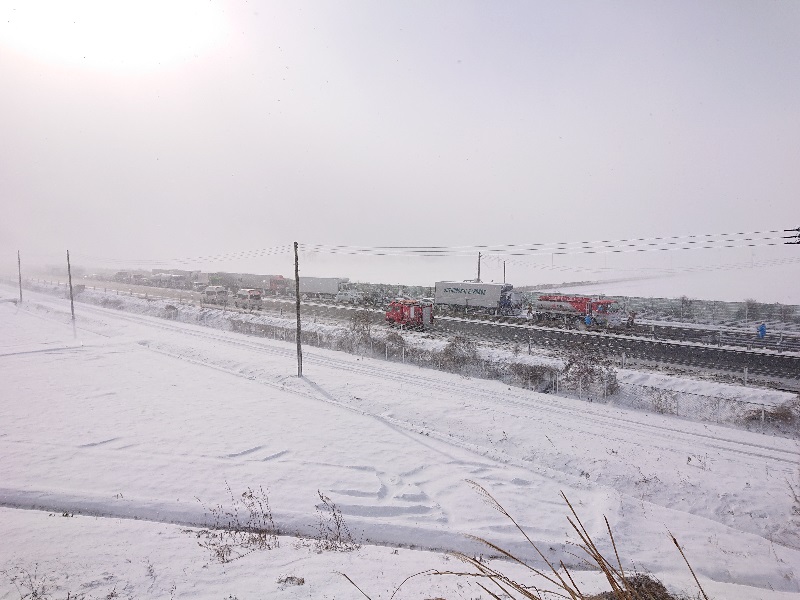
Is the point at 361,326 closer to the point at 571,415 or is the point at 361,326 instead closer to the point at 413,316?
the point at 413,316

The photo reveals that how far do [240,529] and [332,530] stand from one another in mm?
2385

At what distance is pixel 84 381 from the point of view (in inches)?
1040

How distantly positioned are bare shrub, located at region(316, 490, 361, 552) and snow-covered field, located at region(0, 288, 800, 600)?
18 centimetres

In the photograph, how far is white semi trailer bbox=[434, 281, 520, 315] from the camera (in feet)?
160

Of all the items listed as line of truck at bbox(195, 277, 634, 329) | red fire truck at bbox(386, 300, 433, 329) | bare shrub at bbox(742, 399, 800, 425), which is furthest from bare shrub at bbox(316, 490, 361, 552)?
line of truck at bbox(195, 277, 634, 329)

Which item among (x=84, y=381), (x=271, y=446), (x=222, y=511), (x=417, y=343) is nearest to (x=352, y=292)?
(x=417, y=343)

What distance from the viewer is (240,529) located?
11656 mm

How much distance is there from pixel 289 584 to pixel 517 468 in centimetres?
949

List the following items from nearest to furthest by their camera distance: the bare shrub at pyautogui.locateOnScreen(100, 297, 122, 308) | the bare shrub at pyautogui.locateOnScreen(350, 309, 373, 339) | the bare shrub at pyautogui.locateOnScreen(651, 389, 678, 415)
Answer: the bare shrub at pyautogui.locateOnScreen(651, 389, 678, 415) < the bare shrub at pyautogui.locateOnScreen(350, 309, 373, 339) < the bare shrub at pyautogui.locateOnScreen(100, 297, 122, 308)

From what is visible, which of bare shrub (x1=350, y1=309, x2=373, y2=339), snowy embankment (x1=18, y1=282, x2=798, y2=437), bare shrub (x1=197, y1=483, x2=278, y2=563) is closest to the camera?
bare shrub (x1=197, y1=483, x2=278, y2=563)

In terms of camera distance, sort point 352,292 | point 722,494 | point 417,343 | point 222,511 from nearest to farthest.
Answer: point 222,511 → point 722,494 → point 417,343 → point 352,292

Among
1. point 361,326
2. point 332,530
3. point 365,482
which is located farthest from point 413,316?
point 332,530

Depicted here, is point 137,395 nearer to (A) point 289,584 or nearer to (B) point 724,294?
(A) point 289,584

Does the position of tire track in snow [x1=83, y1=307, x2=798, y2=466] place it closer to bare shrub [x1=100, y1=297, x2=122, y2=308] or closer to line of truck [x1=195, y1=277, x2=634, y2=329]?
line of truck [x1=195, y1=277, x2=634, y2=329]
